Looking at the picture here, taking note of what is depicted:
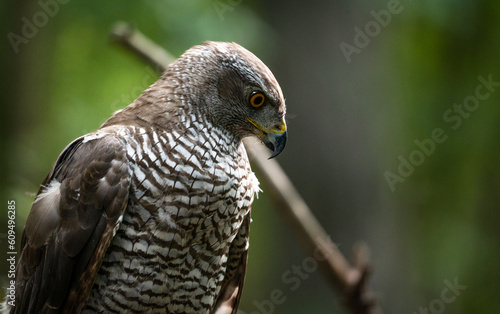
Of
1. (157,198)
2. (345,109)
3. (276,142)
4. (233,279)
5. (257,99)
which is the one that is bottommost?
(233,279)

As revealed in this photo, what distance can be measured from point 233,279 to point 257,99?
3.59ft

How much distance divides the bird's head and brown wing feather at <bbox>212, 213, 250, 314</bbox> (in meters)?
0.67

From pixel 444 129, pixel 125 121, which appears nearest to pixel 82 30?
pixel 125 121

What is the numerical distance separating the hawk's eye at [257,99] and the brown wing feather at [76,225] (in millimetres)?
655

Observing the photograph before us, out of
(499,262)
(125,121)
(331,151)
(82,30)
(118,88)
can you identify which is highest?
(82,30)

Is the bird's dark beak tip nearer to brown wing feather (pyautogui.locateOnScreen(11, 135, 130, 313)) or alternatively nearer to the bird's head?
the bird's head

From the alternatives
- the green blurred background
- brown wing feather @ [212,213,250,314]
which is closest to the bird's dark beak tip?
brown wing feather @ [212,213,250,314]

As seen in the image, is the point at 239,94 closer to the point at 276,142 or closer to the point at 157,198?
the point at 276,142

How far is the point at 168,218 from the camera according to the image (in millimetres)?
2582

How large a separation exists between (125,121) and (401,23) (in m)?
4.06

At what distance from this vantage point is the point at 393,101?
592 centimetres

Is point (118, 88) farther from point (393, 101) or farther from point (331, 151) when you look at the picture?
point (393, 101)

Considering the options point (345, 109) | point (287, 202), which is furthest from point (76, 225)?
point (345, 109)

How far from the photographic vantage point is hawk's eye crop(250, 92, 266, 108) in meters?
2.74
